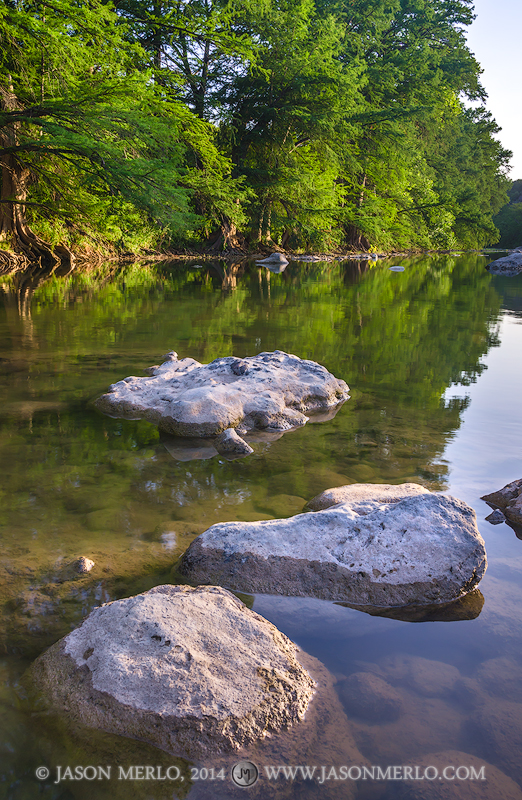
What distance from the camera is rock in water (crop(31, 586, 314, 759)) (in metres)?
1.84

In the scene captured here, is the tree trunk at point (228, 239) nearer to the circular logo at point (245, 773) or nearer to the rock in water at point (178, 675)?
the rock in water at point (178, 675)

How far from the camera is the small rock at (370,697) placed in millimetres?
2016

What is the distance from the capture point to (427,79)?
31516 millimetres

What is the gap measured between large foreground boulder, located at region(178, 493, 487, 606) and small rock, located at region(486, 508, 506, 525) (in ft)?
2.16

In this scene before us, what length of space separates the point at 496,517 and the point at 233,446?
6.61 ft

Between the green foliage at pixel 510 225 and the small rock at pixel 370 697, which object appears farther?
the green foliage at pixel 510 225

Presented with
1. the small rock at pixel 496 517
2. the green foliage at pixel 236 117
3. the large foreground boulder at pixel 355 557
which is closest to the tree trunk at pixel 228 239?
the green foliage at pixel 236 117

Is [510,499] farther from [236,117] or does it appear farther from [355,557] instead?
[236,117]

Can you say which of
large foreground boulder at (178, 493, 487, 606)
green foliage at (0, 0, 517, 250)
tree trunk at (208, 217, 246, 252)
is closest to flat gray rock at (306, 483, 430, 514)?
large foreground boulder at (178, 493, 487, 606)

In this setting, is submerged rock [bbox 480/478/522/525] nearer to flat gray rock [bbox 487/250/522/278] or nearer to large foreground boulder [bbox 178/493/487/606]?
large foreground boulder [bbox 178/493/487/606]

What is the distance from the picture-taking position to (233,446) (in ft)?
14.4

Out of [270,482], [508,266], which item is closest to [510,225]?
[508,266]

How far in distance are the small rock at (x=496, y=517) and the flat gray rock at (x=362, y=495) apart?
0.44m

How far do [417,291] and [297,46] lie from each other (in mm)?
15237
